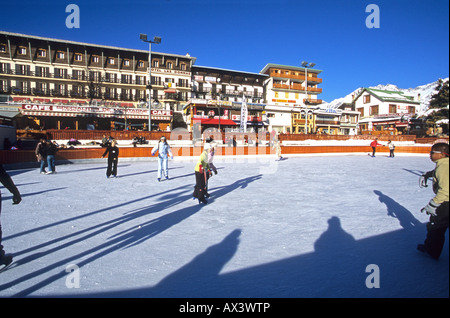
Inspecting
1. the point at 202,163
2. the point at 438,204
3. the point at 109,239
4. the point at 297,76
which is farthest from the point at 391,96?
the point at 109,239

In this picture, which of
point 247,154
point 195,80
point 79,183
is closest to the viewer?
point 79,183

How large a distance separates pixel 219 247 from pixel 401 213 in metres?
4.20

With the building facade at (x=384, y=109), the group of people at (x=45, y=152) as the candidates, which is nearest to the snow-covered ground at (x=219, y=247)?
the group of people at (x=45, y=152)

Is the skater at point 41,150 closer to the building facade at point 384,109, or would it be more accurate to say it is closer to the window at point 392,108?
the building facade at point 384,109

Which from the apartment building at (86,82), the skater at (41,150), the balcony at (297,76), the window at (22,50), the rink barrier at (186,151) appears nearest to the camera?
the skater at (41,150)

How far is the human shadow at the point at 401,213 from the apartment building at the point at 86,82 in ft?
94.4

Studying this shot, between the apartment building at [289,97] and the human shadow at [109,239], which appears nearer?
the human shadow at [109,239]

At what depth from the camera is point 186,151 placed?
1817cm

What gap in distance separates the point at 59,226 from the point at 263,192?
5.09m

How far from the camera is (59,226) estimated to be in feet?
13.4

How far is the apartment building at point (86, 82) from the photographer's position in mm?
28234
